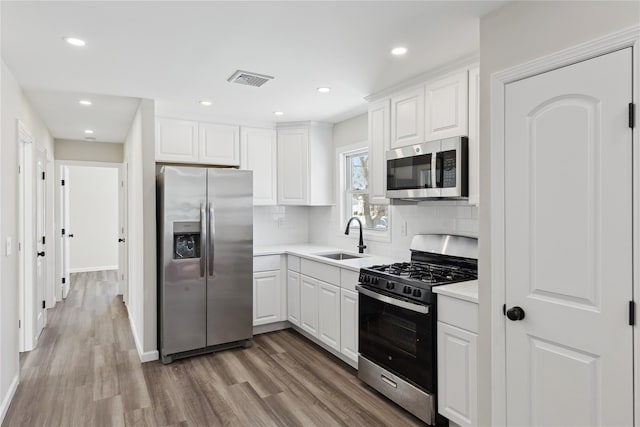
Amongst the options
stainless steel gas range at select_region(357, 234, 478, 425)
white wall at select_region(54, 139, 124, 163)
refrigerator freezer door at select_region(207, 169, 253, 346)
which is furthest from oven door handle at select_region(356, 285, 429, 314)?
white wall at select_region(54, 139, 124, 163)

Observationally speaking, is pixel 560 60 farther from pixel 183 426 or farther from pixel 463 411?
pixel 183 426

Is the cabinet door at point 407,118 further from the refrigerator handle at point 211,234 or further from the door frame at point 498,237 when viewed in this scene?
the refrigerator handle at point 211,234

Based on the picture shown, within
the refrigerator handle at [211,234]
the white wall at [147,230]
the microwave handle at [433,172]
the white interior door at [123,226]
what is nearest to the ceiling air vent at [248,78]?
the white wall at [147,230]

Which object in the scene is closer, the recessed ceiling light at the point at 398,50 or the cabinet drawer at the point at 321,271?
the recessed ceiling light at the point at 398,50

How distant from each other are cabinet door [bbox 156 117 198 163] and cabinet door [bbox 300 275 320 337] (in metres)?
1.77

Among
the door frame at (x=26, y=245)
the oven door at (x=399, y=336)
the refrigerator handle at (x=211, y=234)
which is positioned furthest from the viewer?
the refrigerator handle at (x=211, y=234)

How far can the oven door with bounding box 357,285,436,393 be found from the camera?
2.42 meters

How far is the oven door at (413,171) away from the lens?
2715mm

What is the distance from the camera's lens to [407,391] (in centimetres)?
258

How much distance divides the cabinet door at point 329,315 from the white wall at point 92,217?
6663 mm

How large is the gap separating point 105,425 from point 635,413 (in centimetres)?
287

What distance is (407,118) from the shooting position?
3.03 meters

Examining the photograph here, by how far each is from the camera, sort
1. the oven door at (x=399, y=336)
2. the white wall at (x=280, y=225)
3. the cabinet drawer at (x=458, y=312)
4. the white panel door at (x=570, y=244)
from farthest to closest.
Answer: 1. the white wall at (x=280, y=225)
2. the oven door at (x=399, y=336)
3. the cabinet drawer at (x=458, y=312)
4. the white panel door at (x=570, y=244)

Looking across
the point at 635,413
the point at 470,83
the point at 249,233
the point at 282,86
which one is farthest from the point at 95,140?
the point at 635,413
